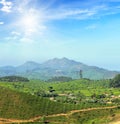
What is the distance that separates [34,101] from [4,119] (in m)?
20.1

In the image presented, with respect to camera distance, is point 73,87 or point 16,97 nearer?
point 16,97

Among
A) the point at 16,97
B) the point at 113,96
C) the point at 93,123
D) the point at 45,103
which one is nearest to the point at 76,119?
the point at 93,123

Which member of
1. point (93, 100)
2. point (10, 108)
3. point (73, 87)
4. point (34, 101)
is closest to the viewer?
point (10, 108)

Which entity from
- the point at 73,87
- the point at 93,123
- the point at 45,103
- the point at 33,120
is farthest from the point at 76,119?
the point at 73,87

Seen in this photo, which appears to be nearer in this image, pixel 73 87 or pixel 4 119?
pixel 4 119

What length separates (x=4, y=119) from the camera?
107250 millimetres

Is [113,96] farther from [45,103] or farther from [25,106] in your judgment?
[25,106]

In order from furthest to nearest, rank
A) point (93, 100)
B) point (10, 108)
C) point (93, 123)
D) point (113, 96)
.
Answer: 1. point (113, 96)
2. point (93, 100)
3. point (10, 108)
4. point (93, 123)

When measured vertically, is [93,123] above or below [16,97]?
below

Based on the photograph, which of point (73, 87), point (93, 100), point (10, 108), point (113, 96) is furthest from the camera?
point (73, 87)

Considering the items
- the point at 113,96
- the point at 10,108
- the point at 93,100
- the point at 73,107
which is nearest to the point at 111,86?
the point at 113,96

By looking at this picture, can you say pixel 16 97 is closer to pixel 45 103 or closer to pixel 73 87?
pixel 45 103

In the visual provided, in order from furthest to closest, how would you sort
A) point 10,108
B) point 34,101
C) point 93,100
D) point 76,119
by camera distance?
point 93,100 → point 34,101 → point 10,108 → point 76,119

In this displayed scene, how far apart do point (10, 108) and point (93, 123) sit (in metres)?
37.3
